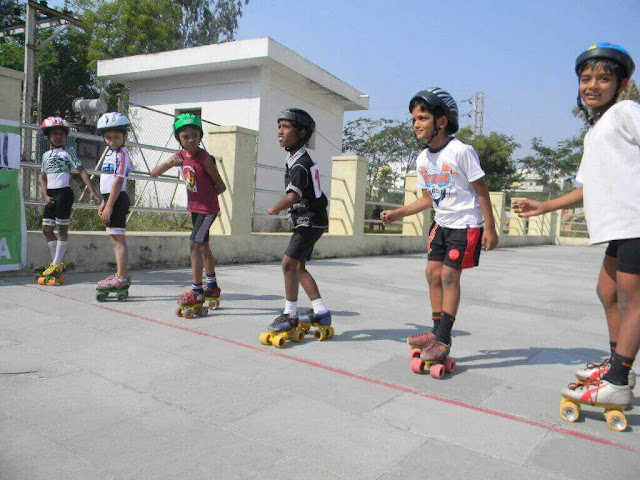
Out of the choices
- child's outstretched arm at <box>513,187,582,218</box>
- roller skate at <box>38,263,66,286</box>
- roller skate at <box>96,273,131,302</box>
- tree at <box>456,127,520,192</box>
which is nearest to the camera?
child's outstretched arm at <box>513,187,582,218</box>

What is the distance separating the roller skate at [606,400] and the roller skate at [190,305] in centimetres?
303

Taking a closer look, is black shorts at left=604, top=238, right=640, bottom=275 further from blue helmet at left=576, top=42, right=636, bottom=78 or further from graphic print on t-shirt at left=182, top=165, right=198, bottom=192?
graphic print on t-shirt at left=182, top=165, right=198, bottom=192

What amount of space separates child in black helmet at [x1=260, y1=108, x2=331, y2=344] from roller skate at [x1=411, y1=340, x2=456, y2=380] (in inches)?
37.3

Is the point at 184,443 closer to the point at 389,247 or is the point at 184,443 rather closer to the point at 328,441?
the point at 328,441

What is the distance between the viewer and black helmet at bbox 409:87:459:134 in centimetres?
336

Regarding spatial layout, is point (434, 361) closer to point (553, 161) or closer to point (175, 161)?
point (175, 161)

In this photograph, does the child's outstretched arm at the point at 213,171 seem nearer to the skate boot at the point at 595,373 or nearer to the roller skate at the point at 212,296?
the roller skate at the point at 212,296

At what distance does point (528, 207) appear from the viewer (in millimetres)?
2988

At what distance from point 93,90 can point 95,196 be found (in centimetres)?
2548

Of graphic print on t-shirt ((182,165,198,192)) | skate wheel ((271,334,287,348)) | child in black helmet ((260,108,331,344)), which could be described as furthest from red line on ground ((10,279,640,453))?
graphic print on t-shirt ((182,165,198,192))

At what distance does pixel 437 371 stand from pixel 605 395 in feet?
3.10

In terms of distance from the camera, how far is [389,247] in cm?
1308

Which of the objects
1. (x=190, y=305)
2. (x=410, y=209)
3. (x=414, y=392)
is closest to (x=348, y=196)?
(x=190, y=305)

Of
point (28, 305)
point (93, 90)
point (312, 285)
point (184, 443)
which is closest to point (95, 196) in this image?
point (28, 305)
